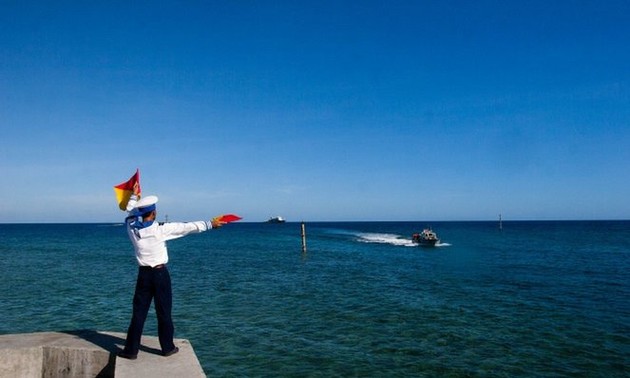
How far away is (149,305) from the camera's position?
6.10m

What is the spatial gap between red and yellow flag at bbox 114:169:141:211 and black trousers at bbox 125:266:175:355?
0.99 meters

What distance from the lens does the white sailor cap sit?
605 cm

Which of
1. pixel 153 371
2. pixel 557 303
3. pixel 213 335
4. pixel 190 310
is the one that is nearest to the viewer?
pixel 153 371

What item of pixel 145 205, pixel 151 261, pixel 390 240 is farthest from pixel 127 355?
pixel 390 240

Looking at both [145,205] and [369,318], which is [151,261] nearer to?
[145,205]

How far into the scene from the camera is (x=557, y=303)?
21.6 metres

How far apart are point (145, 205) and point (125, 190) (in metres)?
0.63

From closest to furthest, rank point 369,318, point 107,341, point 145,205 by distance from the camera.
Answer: point 145,205 < point 107,341 < point 369,318

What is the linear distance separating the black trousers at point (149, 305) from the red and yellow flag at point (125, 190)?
3.26ft

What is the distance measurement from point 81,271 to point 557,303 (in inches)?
1297

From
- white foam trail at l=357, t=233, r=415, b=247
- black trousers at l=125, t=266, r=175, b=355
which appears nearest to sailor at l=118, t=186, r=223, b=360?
black trousers at l=125, t=266, r=175, b=355

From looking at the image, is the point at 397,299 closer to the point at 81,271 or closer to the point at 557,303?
the point at 557,303

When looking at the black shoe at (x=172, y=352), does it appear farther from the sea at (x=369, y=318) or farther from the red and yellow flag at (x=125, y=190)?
the sea at (x=369, y=318)

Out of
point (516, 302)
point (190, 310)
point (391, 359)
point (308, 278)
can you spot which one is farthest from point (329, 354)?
point (308, 278)
